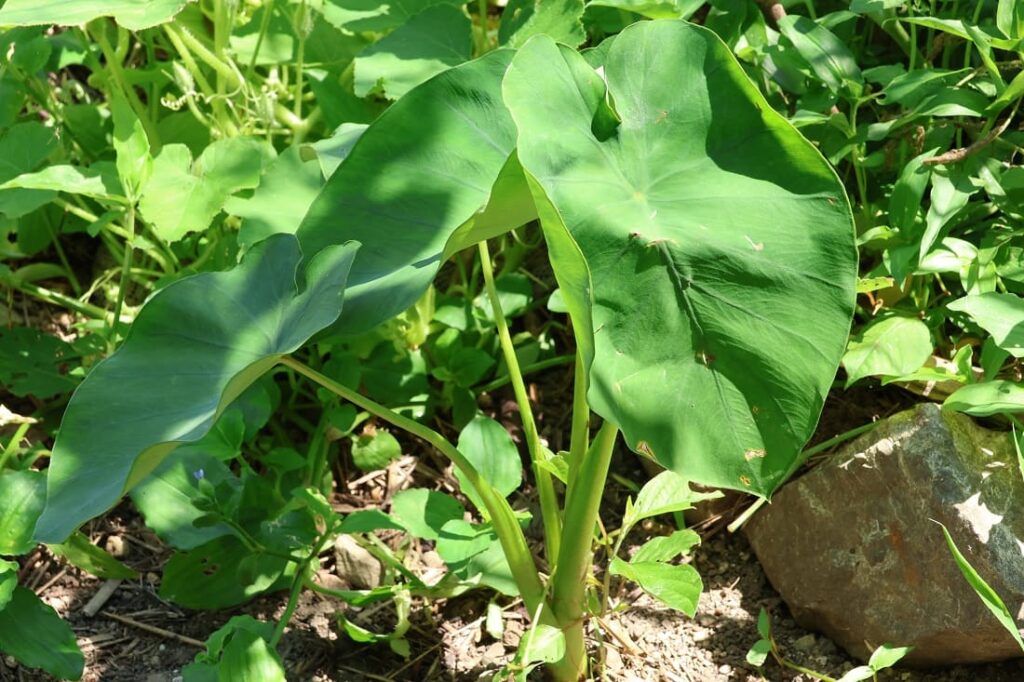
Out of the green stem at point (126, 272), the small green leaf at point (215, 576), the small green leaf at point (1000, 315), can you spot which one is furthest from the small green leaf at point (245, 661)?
the small green leaf at point (1000, 315)

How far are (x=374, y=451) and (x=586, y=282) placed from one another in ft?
2.74

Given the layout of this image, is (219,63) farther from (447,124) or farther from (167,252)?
(447,124)

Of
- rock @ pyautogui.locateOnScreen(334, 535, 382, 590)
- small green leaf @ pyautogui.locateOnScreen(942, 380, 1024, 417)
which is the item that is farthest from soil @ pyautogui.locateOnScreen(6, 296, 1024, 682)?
small green leaf @ pyautogui.locateOnScreen(942, 380, 1024, 417)

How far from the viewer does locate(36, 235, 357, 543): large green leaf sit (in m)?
0.99

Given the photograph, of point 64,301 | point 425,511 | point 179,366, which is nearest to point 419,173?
point 179,366

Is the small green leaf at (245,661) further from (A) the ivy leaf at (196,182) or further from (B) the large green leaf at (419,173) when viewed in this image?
(A) the ivy leaf at (196,182)

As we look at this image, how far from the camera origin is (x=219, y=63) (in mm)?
1770

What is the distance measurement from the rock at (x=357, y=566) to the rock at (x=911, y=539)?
569mm

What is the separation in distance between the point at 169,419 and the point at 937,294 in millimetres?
1076

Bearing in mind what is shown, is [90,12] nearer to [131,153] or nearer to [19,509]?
[131,153]

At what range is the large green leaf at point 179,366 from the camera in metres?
0.99

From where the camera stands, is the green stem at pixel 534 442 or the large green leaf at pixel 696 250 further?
the green stem at pixel 534 442

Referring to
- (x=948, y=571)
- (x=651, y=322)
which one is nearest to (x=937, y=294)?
(x=948, y=571)

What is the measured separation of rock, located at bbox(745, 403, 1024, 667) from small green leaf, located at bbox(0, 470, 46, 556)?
37.8 inches
